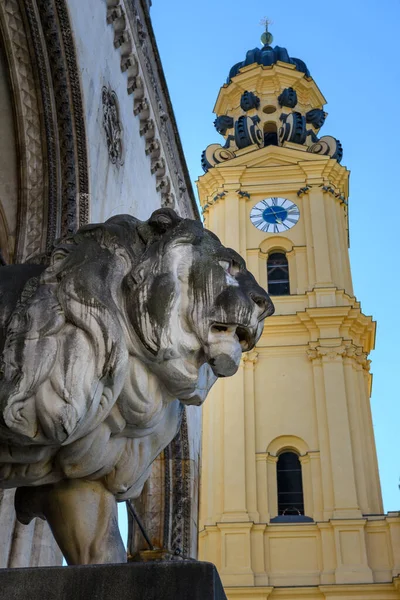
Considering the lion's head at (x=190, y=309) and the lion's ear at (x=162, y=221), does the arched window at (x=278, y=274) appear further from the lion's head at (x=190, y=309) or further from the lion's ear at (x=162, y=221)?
the lion's head at (x=190, y=309)

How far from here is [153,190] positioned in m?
10.8

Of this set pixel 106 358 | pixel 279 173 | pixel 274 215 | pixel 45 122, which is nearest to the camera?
pixel 106 358

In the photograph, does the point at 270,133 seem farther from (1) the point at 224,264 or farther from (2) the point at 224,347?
(2) the point at 224,347

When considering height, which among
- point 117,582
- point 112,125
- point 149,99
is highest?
point 149,99

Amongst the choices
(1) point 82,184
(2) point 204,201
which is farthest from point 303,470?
(1) point 82,184

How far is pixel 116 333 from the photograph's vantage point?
3080 millimetres

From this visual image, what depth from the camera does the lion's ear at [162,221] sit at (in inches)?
135

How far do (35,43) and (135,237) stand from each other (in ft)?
14.8

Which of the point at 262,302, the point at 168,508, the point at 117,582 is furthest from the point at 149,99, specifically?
the point at 117,582

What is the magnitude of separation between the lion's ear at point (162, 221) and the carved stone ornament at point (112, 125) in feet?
17.5

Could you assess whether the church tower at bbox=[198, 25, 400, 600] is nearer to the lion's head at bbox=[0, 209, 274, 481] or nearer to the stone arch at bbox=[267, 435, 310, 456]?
the stone arch at bbox=[267, 435, 310, 456]

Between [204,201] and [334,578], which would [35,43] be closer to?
[334,578]

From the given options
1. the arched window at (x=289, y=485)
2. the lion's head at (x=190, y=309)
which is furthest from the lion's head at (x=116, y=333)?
the arched window at (x=289, y=485)

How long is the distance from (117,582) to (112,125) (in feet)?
22.7
